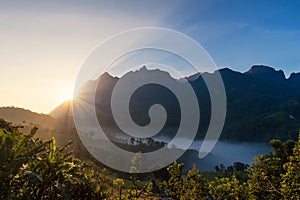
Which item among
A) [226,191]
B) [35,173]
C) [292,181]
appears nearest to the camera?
[35,173]

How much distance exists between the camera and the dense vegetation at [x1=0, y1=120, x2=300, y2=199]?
3533 mm

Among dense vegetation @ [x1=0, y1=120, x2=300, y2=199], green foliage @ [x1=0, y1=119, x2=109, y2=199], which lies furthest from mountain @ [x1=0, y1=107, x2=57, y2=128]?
green foliage @ [x1=0, y1=119, x2=109, y2=199]

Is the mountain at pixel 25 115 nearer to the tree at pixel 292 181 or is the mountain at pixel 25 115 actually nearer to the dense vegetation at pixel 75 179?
the dense vegetation at pixel 75 179

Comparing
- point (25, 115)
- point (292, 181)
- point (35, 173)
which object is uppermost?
point (25, 115)

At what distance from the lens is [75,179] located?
415cm

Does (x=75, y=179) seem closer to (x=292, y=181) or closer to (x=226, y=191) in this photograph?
(x=226, y=191)

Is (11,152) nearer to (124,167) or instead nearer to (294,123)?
(124,167)

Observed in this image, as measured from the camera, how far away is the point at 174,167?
595 cm

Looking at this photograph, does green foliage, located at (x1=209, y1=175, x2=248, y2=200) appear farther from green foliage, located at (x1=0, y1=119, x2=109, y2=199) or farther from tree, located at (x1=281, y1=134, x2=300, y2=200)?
green foliage, located at (x1=0, y1=119, x2=109, y2=199)

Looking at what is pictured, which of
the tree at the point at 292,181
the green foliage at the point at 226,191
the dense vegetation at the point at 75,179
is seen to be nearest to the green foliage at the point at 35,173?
the dense vegetation at the point at 75,179

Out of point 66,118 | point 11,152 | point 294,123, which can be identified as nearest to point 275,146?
point 11,152

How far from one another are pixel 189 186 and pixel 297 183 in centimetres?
201

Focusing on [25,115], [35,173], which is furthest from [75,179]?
[25,115]

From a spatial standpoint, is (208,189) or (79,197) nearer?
(79,197)
